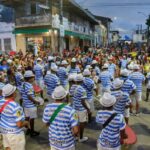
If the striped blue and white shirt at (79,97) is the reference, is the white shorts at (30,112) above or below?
below

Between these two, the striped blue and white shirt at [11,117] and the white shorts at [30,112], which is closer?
the striped blue and white shirt at [11,117]

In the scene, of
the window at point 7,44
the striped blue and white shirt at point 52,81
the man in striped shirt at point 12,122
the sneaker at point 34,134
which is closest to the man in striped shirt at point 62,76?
the striped blue and white shirt at point 52,81

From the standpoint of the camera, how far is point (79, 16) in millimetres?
43688

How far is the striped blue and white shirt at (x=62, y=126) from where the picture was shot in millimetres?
5309

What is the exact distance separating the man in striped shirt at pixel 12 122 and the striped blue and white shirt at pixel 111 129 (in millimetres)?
1431

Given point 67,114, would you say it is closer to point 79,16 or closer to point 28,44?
point 28,44

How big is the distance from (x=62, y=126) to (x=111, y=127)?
2.79 feet

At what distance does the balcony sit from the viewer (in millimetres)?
29470

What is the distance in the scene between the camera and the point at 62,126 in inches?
211

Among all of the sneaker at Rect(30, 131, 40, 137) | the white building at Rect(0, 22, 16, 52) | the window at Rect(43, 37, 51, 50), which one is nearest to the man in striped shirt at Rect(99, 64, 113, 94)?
the sneaker at Rect(30, 131, 40, 137)

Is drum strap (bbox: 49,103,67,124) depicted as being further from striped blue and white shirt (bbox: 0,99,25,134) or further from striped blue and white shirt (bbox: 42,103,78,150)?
striped blue and white shirt (bbox: 0,99,25,134)

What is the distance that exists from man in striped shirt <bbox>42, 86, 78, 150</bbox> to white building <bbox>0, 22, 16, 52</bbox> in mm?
27262

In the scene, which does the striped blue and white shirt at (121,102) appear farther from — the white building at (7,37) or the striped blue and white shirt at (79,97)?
the white building at (7,37)

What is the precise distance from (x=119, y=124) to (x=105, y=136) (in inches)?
13.9
